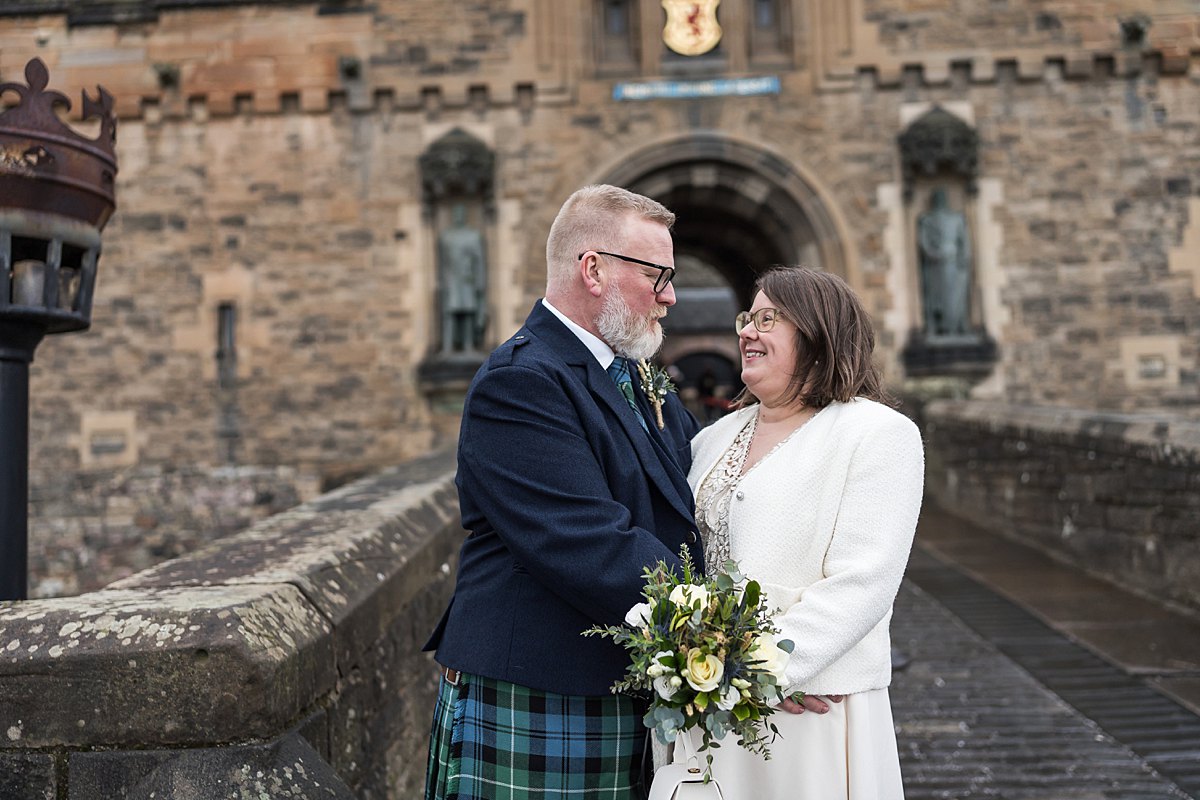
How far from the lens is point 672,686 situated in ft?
4.73

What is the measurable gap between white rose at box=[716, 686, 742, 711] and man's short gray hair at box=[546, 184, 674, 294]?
2.59 feet

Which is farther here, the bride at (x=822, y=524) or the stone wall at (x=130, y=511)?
the stone wall at (x=130, y=511)

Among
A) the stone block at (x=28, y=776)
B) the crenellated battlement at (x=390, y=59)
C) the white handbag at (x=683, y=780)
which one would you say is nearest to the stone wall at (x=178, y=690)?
the stone block at (x=28, y=776)

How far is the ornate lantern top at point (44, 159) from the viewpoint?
8.68 ft

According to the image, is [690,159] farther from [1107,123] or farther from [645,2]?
[1107,123]

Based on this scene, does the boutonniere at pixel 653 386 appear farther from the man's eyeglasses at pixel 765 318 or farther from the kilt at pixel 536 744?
the kilt at pixel 536 744

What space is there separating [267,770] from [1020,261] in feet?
36.1

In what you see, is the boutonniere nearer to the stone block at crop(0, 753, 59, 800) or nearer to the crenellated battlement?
the stone block at crop(0, 753, 59, 800)

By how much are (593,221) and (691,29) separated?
10.3 metres

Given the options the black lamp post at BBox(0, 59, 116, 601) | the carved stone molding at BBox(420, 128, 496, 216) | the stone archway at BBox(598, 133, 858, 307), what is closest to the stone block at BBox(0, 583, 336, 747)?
the black lamp post at BBox(0, 59, 116, 601)

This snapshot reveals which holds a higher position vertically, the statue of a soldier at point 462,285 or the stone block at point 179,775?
the statue of a soldier at point 462,285

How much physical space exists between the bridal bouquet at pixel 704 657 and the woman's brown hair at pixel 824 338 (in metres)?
0.50

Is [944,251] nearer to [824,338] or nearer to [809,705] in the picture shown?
[824,338]

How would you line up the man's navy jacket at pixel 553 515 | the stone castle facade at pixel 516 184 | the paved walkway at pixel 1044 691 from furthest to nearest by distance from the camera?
the stone castle facade at pixel 516 184 → the paved walkway at pixel 1044 691 → the man's navy jacket at pixel 553 515
